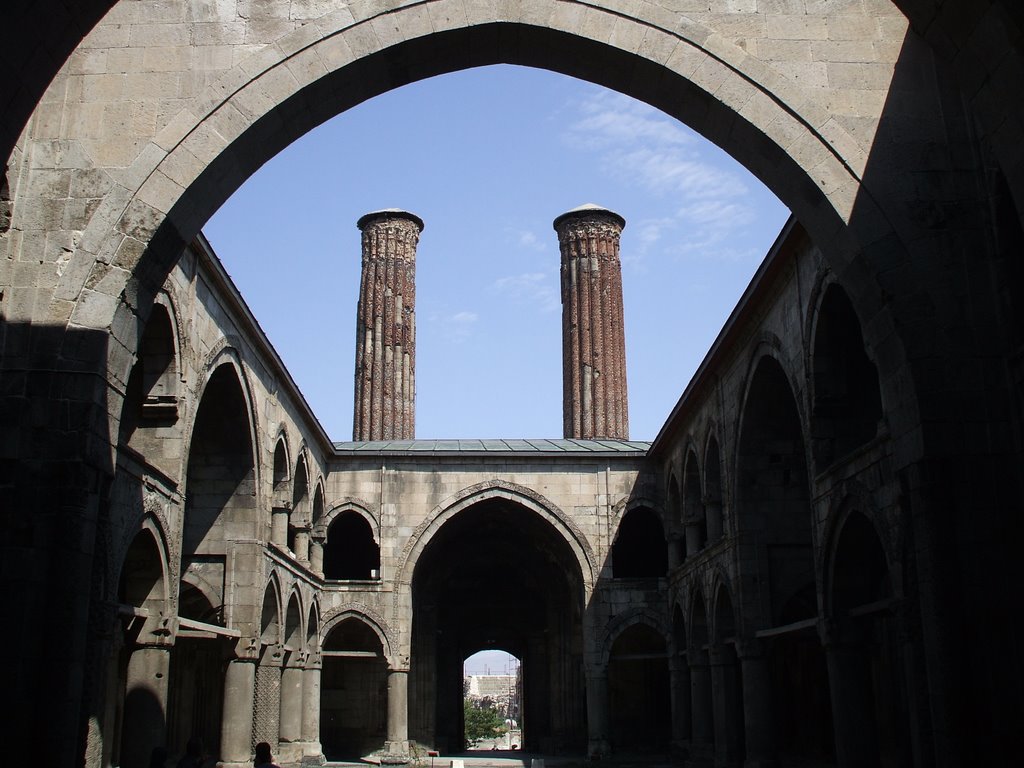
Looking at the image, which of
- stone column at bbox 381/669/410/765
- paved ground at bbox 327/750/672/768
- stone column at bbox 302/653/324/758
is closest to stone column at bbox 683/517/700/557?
paved ground at bbox 327/750/672/768

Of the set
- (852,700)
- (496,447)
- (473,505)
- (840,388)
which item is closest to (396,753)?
(473,505)

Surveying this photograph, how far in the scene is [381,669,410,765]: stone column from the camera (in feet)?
78.1

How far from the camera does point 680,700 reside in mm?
22594

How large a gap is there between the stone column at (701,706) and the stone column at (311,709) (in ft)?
24.2

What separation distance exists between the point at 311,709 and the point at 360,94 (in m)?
16.8

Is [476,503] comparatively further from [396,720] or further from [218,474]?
[218,474]

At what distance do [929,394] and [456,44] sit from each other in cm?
405

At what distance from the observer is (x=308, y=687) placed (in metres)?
22.6

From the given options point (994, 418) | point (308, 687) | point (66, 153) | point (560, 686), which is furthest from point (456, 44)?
point (560, 686)

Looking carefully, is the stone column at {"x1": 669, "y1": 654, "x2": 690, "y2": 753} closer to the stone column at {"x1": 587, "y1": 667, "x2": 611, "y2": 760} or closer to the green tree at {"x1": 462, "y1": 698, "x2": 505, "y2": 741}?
the stone column at {"x1": 587, "y1": 667, "x2": 611, "y2": 760}

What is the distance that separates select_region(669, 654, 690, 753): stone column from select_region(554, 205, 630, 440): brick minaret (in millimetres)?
10018

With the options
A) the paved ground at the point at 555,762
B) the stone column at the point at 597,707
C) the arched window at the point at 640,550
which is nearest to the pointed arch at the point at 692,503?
the stone column at the point at 597,707

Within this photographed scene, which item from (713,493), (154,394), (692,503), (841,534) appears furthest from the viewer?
(692,503)

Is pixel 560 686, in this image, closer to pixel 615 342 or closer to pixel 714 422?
pixel 615 342
